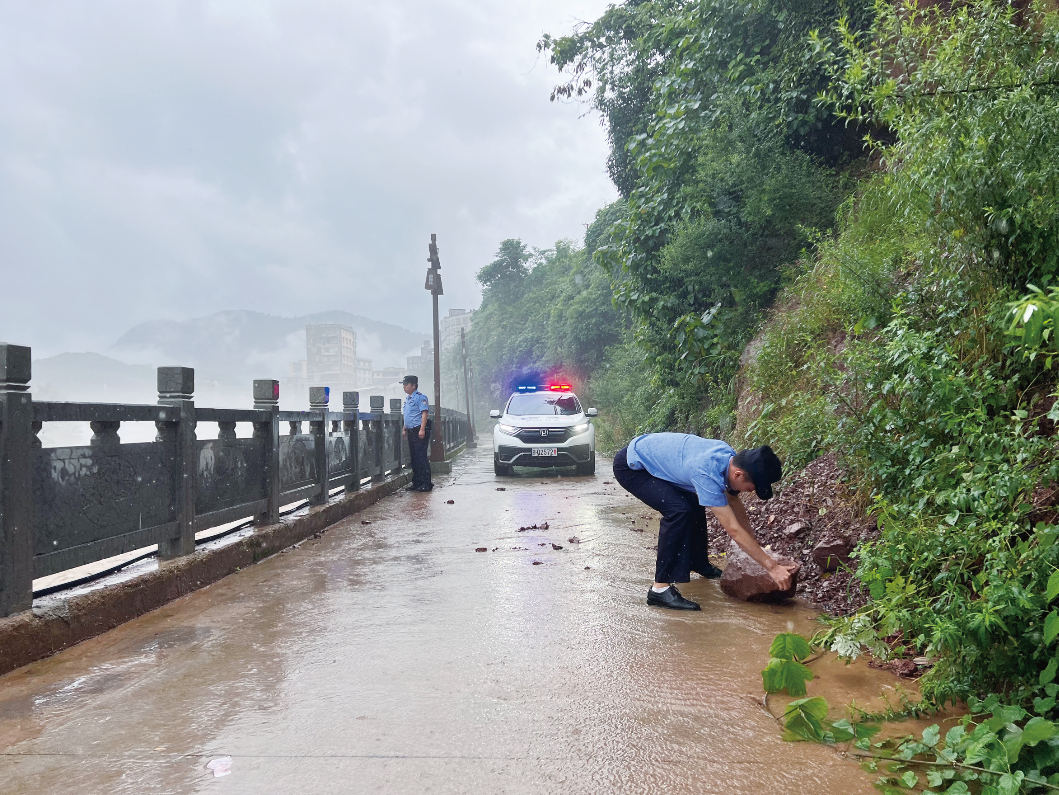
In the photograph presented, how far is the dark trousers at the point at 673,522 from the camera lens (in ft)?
17.8

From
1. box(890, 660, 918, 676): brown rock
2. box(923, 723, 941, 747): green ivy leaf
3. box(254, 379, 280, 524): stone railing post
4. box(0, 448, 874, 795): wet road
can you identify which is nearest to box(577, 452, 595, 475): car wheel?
box(254, 379, 280, 524): stone railing post

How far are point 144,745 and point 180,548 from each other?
3.24 m

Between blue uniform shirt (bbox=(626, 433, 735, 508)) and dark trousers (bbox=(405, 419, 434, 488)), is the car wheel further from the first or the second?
blue uniform shirt (bbox=(626, 433, 735, 508))

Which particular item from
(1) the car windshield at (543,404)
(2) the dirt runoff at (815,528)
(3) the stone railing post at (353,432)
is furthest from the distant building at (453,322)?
(2) the dirt runoff at (815,528)

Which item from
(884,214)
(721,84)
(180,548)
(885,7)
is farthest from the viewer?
(721,84)

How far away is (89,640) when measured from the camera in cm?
479

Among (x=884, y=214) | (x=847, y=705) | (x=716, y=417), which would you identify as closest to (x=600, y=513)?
(x=716, y=417)

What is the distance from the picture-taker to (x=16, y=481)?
4312mm

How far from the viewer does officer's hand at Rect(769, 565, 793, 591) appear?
5.14 m

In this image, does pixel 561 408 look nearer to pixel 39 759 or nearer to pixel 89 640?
pixel 89 640

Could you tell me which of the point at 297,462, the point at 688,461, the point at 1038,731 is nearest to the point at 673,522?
the point at 688,461

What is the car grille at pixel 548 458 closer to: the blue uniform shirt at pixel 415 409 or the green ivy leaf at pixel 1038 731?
the blue uniform shirt at pixel 415 409

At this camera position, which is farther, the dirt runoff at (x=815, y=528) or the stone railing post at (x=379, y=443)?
the stone railing post at (x=379, y=443)

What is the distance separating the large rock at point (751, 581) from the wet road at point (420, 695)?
111 millimetres
